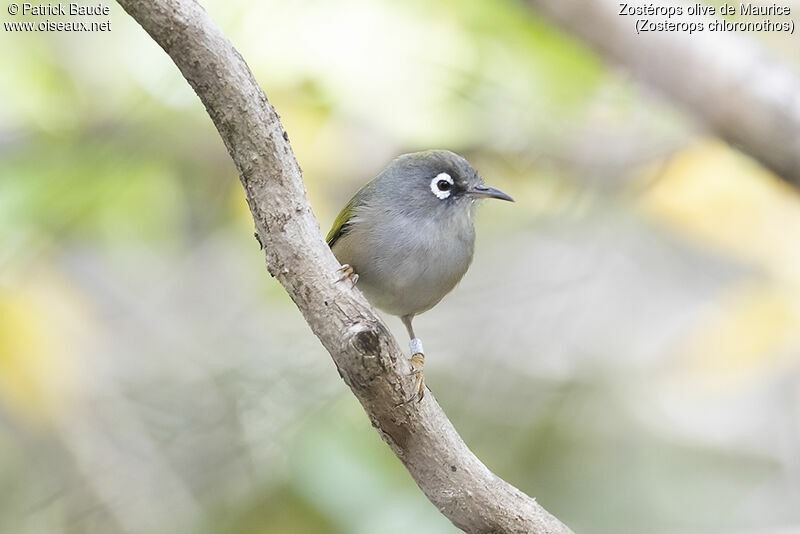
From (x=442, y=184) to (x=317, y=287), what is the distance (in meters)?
1.35

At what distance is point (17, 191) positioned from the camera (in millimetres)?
4527

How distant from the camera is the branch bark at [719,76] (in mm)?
4574

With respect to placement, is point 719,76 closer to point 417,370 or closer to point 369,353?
point 417,370

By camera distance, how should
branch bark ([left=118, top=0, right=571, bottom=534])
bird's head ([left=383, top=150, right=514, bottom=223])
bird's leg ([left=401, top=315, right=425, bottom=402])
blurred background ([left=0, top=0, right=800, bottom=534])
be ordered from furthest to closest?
1. blurred background ([left=0, top=0, right=800, bottom=534])
2. bird's head ([left=383, top=150, right=514, bottom=223])
3. bird's leg ([left=401, top=315, right=425, bottom=402])
4. branch bark ([left=118, top=0, right=571, bottom=534])

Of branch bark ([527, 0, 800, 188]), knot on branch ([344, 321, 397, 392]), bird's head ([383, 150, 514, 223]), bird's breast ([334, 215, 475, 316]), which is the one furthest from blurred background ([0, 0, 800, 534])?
knot on branch ([344, 321, 397, 392])

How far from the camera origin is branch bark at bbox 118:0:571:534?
238 centimetres

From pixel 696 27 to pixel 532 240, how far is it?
6.22 ft

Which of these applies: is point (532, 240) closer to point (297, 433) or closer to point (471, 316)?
point (471, 316)

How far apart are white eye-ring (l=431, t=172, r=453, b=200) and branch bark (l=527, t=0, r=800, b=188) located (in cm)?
172

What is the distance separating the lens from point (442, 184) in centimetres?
379

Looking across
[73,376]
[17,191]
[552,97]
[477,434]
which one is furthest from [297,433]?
[552,97]

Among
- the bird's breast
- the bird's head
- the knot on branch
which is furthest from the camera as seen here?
the bird's head

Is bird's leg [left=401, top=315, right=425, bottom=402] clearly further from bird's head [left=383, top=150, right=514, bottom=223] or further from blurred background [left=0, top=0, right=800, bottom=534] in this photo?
blurred background [left=0, top=0, right=800, bottom=534]

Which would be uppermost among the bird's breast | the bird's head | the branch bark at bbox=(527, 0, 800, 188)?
the branch bark at bbox=(527, 0, 800, 188)
